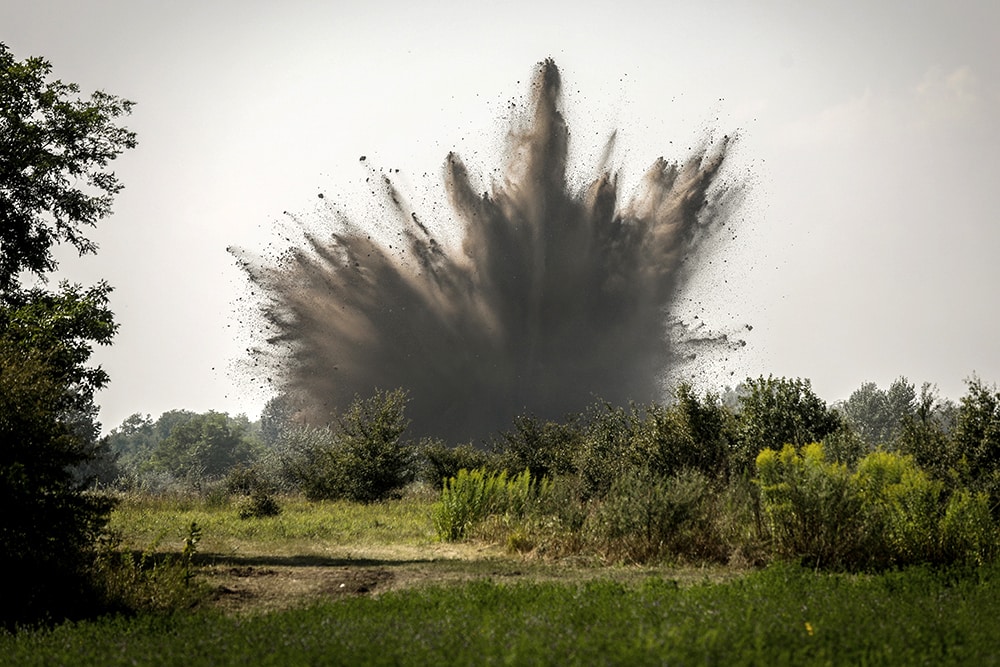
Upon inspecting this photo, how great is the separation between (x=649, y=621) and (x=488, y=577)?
15.7 feet

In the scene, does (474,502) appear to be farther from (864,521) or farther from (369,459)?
(369,459)

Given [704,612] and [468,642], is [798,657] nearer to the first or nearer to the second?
[704,612]

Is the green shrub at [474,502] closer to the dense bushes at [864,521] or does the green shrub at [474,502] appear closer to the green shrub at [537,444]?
the dense bushes at [864,521]

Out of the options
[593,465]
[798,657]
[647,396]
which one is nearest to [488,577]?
[798,657]

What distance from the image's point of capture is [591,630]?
6.71m

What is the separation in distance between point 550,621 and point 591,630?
70 centimetres

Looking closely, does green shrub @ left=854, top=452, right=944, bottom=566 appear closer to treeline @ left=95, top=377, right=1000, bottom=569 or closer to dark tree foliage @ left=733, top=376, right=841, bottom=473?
treeline @ left=95, top=377, right=1000, bottom=569

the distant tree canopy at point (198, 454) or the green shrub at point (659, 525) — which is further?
the distant tree canopy at point (198, 454)

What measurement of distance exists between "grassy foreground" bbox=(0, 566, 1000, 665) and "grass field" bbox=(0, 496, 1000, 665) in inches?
0.9

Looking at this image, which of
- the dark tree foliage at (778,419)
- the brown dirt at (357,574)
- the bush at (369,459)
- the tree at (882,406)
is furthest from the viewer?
the tree at (882,406)

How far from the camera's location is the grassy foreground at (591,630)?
19.6ft

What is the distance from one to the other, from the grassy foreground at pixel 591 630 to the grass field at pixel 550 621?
0.02m

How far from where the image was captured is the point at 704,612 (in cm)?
734

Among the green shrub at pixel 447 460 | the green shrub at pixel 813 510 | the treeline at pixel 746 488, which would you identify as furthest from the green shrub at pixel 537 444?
the green shrub at pixel 813 510
